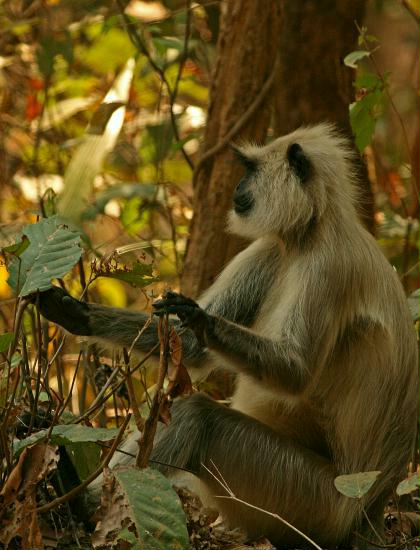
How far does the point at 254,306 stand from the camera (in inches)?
187

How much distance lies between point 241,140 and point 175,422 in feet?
8.56

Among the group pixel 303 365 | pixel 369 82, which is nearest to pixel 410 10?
pixel 369 82

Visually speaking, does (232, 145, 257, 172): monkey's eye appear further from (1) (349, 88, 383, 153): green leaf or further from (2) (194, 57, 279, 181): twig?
(2) (194, 57, 279, 181): twig

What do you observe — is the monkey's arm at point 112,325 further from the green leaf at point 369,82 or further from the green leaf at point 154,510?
the green leaf at point 369,82

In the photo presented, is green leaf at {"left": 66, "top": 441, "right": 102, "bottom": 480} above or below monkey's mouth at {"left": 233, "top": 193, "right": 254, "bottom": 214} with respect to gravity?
below

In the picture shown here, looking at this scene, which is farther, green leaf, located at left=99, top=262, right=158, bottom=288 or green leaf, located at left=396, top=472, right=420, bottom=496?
green leaf, located at left=99, top=262, right=158, bottom=288

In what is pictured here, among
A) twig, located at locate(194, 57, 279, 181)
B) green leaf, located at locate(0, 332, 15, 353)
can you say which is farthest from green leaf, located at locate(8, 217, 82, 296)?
twig, located at locate(194, 57, 279, 181)

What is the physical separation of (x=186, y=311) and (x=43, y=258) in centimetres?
58

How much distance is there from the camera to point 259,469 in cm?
415

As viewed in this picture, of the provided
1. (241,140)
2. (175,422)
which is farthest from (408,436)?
(241,140)

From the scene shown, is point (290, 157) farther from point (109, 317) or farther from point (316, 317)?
point (109, 317)

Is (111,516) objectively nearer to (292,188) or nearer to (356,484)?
(356,484)

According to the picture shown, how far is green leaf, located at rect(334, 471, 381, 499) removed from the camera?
3451 mm

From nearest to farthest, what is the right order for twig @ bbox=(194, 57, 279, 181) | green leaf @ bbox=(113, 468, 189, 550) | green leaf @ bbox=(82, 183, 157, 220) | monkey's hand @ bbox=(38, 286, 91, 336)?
green leaf @ bbox=(113, 468, 189, 550) → monkey's hand @ bbox=(38, 286, 91, 336) → twig @ bbox=(194, 57, 279, 181) → green leaf @ bbox=(82, 183, 157, 220)
